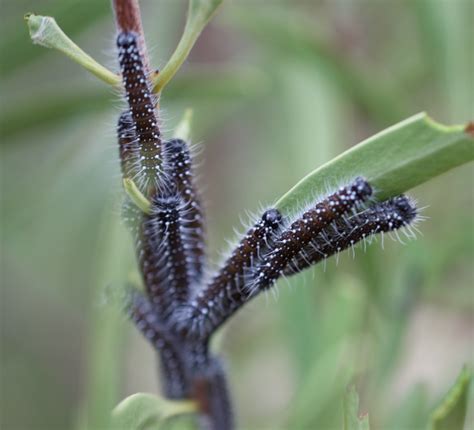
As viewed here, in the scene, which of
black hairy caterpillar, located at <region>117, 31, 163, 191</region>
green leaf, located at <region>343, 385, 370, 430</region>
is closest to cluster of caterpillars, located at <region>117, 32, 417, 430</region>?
black hairy caterpillar, located at <region>117, 31, 163, 191</region>

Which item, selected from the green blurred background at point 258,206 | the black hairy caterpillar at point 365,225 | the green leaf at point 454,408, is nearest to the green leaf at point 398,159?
the black hairy caterpillar at point 365,225

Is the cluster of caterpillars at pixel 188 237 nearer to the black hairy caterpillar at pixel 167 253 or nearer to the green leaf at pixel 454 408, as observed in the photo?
the black hairy caterpillar at pixel 167 253

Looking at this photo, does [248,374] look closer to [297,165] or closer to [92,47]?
[297,165]

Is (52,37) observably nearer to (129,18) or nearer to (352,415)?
(129,18)

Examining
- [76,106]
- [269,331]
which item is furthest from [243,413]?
[76,106]

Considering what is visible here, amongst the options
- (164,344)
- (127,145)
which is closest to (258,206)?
(164,344)

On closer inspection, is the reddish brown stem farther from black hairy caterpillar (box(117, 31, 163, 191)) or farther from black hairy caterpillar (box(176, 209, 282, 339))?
black hairy caterpillar (box(176, 209, 282, 339))
